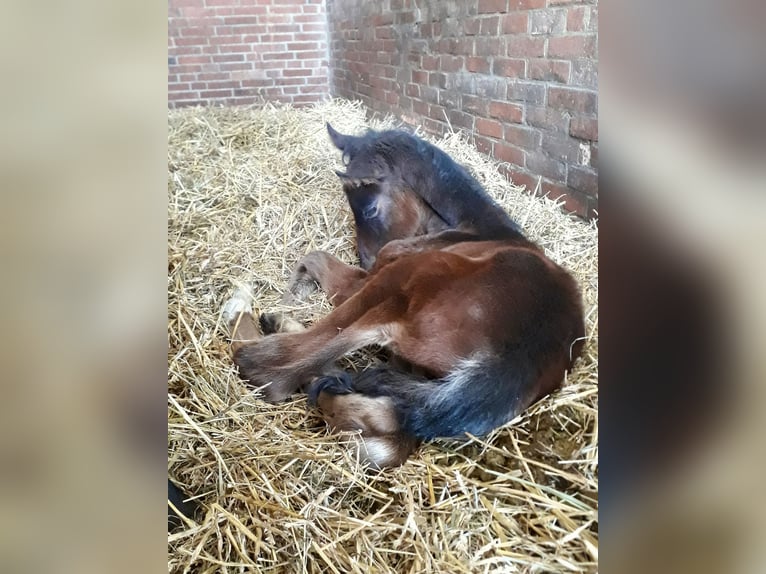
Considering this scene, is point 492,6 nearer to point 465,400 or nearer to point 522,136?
point 522,136

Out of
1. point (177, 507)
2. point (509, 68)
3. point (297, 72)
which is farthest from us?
point (297, 72)

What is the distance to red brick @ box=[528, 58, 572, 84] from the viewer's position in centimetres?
173

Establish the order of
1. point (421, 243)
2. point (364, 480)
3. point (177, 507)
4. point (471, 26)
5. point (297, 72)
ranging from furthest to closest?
1. point (297, 72)
2. point (471, 26)
3. point (421, 243)
4. point (364, 480)
5. point (177, 507)

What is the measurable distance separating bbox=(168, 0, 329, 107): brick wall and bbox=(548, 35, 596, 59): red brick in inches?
146

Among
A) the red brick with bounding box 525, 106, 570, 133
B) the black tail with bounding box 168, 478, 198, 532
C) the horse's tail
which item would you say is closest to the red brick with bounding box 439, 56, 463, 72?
the red brick with bounding box 525, 106, 570, 133

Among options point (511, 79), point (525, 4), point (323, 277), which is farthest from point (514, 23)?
point (323, 277)

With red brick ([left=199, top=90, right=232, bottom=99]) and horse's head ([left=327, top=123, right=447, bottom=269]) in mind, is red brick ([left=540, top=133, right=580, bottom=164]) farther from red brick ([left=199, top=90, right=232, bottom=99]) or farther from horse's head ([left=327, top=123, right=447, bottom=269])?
red brick ([left=199, top=90, right=232, bottom=99])

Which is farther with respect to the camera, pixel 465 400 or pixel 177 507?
pixel 465 400

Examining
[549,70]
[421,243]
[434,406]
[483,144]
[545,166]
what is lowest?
[434,406]

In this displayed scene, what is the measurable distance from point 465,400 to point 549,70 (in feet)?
4.33

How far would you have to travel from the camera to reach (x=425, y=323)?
1.34 meters
